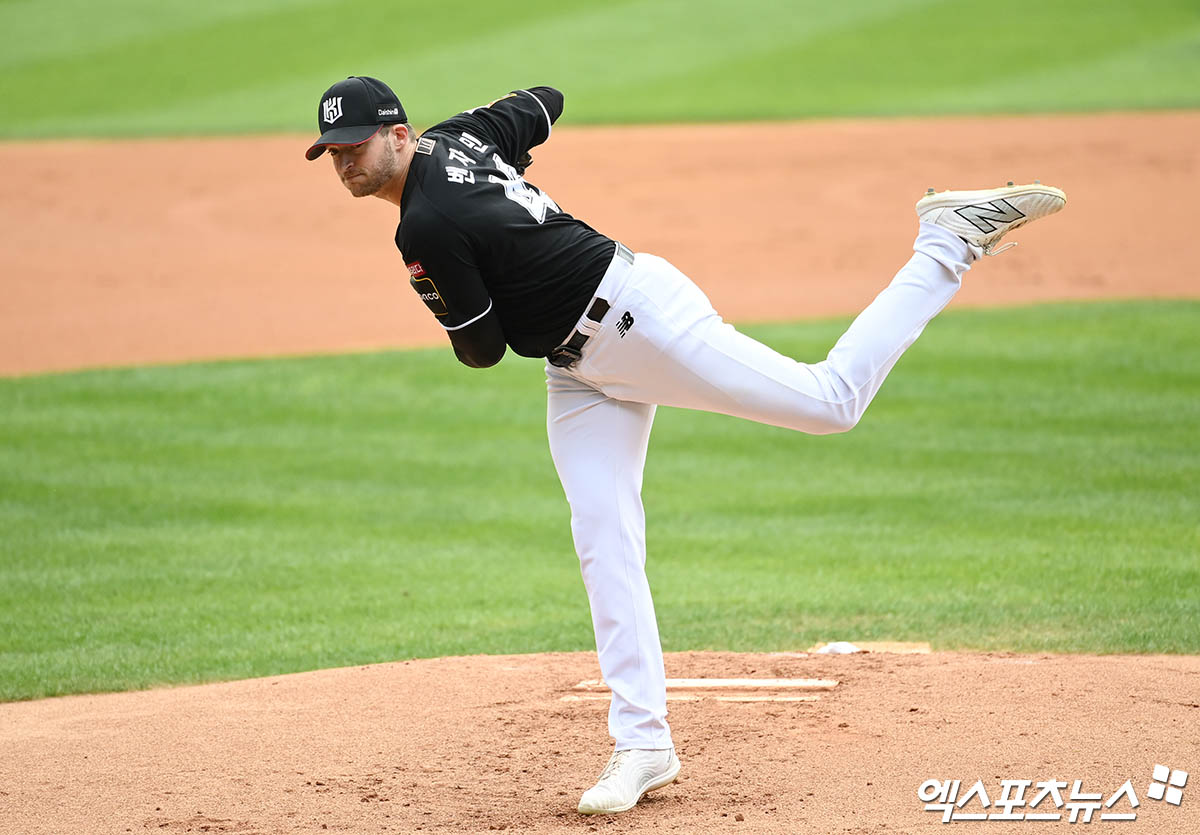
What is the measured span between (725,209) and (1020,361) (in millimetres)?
6669

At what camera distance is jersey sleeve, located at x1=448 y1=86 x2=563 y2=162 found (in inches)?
177

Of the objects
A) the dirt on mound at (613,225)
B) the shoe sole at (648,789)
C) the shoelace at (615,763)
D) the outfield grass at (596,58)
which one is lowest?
the shoe sole at (648,789)

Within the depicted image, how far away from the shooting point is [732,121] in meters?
22.5

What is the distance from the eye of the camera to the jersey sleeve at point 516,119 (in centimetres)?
449

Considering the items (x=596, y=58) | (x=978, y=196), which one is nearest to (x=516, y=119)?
(x=978, y=196)

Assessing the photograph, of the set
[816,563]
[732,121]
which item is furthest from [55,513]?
[732,121]

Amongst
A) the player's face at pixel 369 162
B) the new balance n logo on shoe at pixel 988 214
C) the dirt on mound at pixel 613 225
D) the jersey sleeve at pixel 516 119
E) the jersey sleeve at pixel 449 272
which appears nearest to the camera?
the jersey sleeve at pixel 449 272

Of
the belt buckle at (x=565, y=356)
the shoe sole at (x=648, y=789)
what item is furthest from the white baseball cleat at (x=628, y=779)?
the belt buckle at (x=565, y=356)

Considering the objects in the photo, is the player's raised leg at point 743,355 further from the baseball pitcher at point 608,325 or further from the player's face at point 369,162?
the player's face at point 369,162

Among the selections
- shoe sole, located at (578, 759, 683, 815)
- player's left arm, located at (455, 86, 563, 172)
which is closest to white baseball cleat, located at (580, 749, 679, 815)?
shoe sole, located at (578, 759, 683, 815)

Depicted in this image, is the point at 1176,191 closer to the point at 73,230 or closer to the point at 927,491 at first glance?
the point at 927,491

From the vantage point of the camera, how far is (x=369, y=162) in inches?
161

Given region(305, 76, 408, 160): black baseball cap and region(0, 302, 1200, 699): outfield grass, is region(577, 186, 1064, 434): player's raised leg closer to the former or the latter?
region(305, 76, 408, 160): black baseball cap

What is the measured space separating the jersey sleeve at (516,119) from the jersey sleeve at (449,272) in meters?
0.58
